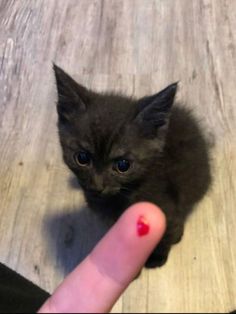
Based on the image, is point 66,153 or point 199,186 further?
point 199,186

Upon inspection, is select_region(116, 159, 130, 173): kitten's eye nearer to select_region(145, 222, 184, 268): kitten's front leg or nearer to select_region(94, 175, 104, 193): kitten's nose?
select_region(94, 175, 104, 193): kitten's nose

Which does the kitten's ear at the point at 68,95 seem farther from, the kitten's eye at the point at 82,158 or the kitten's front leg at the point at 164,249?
the kitten's front leg at the point at 164,249

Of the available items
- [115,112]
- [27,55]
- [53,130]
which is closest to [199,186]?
[115,112]

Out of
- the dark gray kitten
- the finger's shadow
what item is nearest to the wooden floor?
the finger's shadow

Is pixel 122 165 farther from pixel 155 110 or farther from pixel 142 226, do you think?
pixel 142 226

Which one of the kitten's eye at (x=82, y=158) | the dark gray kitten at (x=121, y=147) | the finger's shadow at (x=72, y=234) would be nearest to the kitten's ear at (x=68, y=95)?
the dark gray kitten at (x=121, y=147)

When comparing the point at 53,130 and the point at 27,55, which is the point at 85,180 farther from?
the point at 27,55
